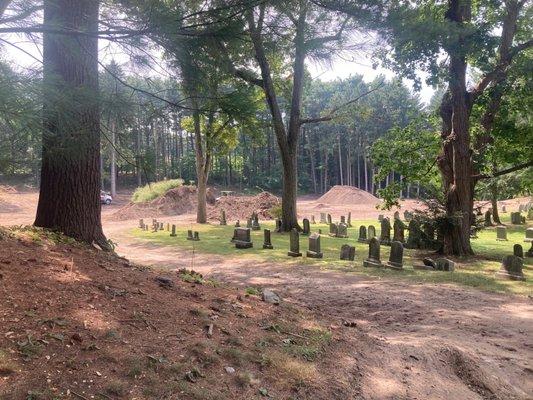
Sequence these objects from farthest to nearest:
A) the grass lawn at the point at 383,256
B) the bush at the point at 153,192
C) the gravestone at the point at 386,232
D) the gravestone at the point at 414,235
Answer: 1. the bush at the point at 153,192
2. the gravestone at the point at 386,232
3. the gravestone at the point at 414,235
4. the grass lawn at the point at 383,256

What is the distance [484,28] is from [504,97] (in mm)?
2976

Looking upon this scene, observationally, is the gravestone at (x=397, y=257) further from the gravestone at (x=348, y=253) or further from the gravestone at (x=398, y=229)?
the gravestone at (x=398, y=229)

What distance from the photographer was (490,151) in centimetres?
1392

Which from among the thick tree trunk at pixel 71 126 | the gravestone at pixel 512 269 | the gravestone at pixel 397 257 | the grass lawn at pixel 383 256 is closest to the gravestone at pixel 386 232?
the grass lawn at pixel 383 256

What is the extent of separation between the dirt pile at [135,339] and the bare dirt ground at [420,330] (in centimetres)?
53

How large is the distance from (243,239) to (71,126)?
1185cm

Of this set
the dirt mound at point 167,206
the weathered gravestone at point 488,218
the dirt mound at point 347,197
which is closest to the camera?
the weathered gravestone at point 488,218

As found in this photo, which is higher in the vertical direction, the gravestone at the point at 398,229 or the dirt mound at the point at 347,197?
the dirt mound at the point at 347,197

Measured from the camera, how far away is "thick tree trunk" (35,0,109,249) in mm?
3738

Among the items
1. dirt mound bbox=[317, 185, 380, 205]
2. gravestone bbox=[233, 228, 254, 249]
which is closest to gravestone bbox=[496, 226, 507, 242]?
gravestone bbox=[233, 228, 254, 249]

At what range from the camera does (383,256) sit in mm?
13188

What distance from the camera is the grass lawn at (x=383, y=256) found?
946 cm

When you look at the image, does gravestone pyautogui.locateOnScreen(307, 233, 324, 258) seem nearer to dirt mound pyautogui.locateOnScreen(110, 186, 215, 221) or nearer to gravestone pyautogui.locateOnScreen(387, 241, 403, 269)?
gravestone pyautogui.locateOnScreen(387, 241, 403, 269)

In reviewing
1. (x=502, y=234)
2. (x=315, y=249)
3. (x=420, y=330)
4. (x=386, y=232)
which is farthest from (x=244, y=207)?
(x=420, y=330)
